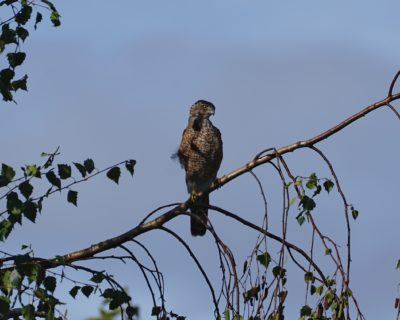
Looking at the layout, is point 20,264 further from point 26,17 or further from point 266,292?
point 26,17

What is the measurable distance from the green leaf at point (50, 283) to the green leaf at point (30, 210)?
0.33 m

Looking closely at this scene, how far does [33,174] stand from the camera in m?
5.27

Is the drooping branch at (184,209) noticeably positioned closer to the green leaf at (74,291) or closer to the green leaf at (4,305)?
the green leaf at (74,291)

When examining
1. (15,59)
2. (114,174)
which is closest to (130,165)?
(114,174)

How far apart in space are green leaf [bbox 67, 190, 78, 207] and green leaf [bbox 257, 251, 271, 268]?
2.87ft

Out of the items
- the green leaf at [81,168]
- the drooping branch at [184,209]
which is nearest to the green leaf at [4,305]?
the drooping branch at [184,209]

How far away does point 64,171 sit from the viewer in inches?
212

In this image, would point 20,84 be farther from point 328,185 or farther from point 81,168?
point 328,185

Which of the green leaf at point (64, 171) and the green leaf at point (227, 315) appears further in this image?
the green leaf at point (64, 171)

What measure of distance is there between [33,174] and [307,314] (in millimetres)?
1365

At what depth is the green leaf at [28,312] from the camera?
4949mm

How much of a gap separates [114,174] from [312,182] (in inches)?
37.9

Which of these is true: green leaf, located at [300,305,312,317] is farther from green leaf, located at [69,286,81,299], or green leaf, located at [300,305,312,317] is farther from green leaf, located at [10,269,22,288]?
green leaf, located at [10,269,22,288]

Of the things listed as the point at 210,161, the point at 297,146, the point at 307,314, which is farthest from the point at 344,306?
the point at 210,161
